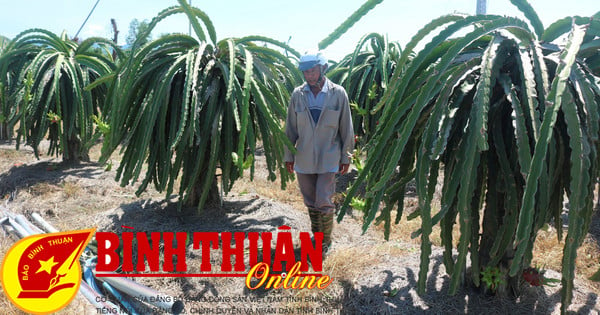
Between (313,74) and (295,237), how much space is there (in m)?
1.42

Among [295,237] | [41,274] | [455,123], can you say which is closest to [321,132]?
[295,237]

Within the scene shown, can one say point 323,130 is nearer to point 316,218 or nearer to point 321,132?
point 321,132

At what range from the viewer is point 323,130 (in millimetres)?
3270

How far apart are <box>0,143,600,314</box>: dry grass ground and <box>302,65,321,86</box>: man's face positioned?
130cm

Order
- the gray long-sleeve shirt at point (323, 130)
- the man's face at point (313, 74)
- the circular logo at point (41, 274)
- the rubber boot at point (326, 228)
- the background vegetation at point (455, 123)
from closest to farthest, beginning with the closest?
the background vegetation at point (455, 123), the circular logo at point (41, 274), the man's face at point (313, 74), the gray long-sleeve shirt at point (323, 130), the rubber boot at point (326, 228)

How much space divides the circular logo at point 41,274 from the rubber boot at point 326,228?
5.77ft

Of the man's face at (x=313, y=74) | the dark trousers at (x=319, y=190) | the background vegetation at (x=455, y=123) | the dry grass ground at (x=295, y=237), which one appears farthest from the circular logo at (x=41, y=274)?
the man's face at (x=313, y=74)

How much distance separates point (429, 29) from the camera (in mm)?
2121

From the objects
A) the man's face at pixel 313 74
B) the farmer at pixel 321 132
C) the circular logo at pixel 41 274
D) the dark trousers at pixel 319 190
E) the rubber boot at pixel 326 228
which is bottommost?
the circular logo at pixel 41 274

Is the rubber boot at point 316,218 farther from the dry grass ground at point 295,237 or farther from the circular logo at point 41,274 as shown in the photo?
A: the circular logo at point 41,274

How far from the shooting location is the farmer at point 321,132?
3.24 meters

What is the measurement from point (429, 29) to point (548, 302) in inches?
66.0

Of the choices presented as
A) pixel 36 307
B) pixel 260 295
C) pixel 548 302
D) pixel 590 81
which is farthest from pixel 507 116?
pixel 36 307

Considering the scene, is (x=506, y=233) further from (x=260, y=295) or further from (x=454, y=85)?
(x=260, y=295)
